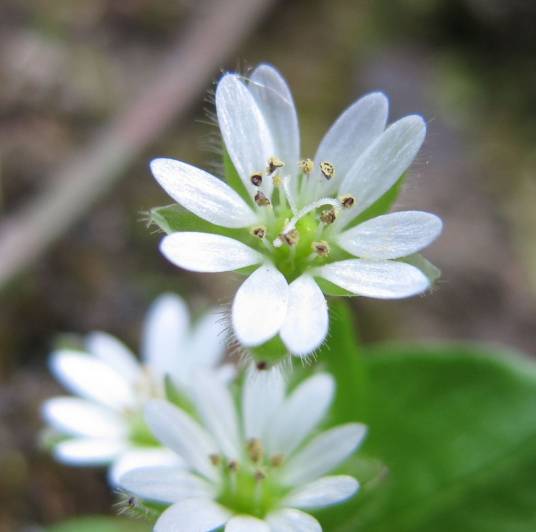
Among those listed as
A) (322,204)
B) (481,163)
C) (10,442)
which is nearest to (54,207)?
(10,442)

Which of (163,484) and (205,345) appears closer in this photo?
(163,484)

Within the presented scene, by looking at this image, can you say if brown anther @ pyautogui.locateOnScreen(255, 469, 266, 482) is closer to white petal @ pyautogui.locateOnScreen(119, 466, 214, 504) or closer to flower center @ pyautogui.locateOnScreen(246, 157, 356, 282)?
white petal @ pyautogui.locateOnScreen(119, 466, 214, 504)

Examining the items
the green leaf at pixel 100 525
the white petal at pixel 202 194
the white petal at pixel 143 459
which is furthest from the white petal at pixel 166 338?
the white petal at pixel 202 194

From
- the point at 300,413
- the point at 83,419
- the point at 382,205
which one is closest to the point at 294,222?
the point at 382,205

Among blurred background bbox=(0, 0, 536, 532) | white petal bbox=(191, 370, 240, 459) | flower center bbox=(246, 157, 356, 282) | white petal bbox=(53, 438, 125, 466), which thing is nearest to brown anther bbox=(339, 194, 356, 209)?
flower center bbox=(246, 157, 356, 282)

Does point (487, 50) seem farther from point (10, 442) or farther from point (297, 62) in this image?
point (10, 442)

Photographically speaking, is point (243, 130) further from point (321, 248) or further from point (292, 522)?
point (292, 522)
